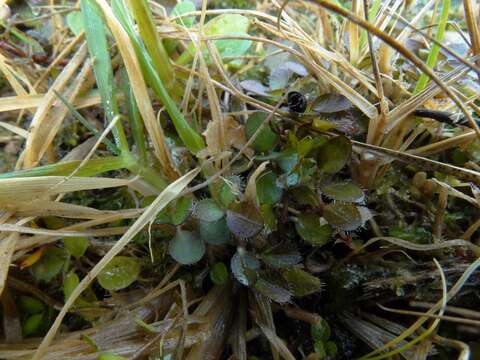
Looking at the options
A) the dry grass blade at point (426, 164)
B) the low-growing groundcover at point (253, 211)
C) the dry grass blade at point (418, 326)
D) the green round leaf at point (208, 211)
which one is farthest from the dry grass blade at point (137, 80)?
the dry grass blade at point (418, 326)

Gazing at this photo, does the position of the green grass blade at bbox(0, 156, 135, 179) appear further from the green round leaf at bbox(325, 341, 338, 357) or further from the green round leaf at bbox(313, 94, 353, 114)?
the green round leaf at bbox(325, 341, 338, 357)

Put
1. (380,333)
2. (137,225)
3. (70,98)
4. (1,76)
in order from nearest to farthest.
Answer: (137,225), (380,333), (70,98), (1,76)

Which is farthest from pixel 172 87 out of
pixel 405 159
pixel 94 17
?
pixel 405 159

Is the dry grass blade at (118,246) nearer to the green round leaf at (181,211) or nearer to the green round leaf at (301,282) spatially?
the green round leaf at (181,211)

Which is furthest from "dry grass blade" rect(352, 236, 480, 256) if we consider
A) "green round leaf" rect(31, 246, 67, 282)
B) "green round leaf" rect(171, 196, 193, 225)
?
"green round leaf" rect(31, 246, 67, 282)

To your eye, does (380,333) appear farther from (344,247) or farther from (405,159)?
(405,159)

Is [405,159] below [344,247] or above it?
above
